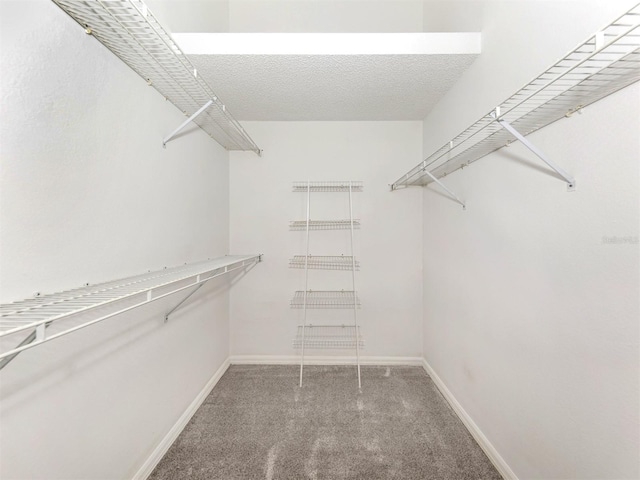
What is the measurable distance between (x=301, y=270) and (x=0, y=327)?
202cm

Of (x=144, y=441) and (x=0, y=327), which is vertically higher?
(x=0, y=327)

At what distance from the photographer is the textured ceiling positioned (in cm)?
161

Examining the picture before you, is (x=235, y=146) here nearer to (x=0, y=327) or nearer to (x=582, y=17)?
(x=0, y=327)

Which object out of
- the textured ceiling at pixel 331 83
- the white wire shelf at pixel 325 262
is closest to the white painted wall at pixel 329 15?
the textured ceiling at pixel 331 83

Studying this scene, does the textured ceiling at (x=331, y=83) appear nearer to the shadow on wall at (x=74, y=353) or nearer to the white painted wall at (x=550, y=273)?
the white painted wall at (x=550, y=273)

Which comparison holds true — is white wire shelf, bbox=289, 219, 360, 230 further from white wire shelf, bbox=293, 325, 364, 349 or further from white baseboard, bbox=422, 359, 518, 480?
white baseboard, bbox=422, 359, 518, 480

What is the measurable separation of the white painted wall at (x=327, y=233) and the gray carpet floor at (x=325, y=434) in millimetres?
455

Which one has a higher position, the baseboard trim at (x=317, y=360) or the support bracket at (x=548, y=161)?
the support bracket at (x=548, y=161)

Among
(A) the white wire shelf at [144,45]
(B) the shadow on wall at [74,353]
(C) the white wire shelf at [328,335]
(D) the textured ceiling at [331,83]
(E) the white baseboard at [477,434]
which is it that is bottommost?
(E) the white baseboard at [477,434]

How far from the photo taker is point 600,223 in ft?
2.85

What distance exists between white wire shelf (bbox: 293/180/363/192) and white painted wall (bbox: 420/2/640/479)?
0.95m

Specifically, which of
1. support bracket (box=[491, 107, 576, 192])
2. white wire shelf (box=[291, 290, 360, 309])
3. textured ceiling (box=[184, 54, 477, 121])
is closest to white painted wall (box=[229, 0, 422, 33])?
textured ceiling (box=[184, 54, 477, 121])

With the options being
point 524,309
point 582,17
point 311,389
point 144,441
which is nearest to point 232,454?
point 144,441

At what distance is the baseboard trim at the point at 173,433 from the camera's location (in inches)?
52.9
